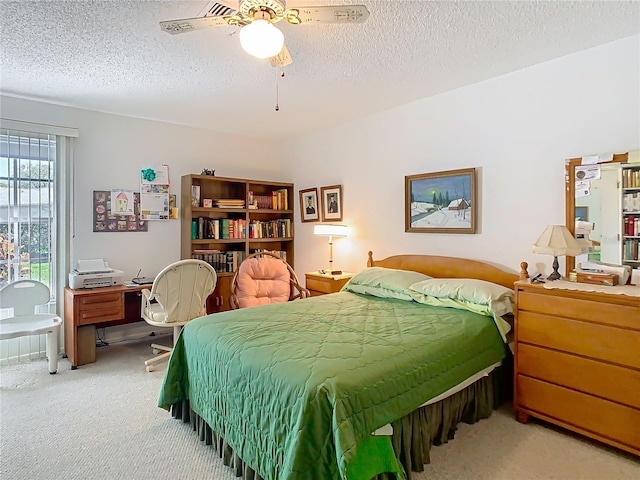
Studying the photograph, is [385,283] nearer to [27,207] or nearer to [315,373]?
[315,373]

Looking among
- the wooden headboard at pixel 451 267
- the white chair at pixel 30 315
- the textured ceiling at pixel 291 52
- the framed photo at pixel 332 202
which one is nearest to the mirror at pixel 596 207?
the wooden headboard at pixel 451 267

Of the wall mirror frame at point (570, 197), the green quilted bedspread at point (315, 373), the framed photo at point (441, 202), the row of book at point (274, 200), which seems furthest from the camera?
the row of book at point (274, 200)

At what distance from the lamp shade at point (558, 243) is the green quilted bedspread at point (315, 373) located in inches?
23.8

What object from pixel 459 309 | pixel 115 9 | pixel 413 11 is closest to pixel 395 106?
pixel 413 11

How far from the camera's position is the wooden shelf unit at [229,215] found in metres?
4.21

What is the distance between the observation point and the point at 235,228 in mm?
4484

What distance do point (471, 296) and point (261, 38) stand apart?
81.7 inches

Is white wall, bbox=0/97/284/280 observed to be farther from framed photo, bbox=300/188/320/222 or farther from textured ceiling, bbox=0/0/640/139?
framed photo, bbox=300/188/320/222

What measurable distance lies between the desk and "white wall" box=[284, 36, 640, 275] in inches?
93.9

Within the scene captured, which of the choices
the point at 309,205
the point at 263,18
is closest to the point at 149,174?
the point at 309,205

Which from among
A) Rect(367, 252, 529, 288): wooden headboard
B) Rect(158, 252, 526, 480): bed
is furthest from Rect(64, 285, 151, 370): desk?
Rect(367, 252, 529, 288): wooden headboard

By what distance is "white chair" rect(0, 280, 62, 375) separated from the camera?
3051mm

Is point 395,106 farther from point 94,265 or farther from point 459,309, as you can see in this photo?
point 94,265

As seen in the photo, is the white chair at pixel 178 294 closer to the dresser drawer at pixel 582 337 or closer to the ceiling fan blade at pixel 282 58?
the ceiling fan blade at pixel 282 58
